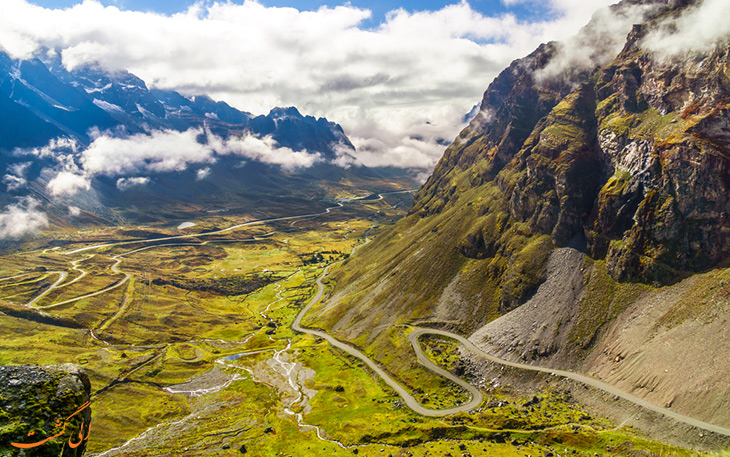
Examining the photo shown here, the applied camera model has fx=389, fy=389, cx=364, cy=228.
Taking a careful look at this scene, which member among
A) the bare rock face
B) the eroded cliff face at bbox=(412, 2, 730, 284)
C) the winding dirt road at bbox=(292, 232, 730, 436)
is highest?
the eroded cliff face at bbox=(412, 2, 730, 284)

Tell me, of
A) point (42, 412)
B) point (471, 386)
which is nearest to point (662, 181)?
point (471, 386)

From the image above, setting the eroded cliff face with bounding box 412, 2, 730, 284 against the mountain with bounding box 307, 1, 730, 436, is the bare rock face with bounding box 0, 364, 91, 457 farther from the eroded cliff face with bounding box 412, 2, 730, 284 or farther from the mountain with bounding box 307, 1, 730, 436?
the eroded cliff face with bounding box 412, 2, 730, 284

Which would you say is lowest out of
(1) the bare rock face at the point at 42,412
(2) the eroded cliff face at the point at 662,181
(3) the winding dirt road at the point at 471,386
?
(3) the winding dirt road at the point at 471,386

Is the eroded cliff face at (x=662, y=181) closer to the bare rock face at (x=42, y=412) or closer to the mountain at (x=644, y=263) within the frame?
the mountain at (x=644, y=263)

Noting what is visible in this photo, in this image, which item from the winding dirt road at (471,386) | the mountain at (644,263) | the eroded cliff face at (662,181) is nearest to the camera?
the winding dirt road at (471,386)

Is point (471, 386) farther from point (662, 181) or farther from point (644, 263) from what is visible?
point (662, 181)

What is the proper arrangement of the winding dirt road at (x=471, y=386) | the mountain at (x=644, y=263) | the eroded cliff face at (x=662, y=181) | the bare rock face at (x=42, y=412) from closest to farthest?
1. the bare rock face at (x=42, y=412)
2. the winding dirt road at (x=471, y=386)
3. the mountain at (x=644, y=263)
4. the eroded cliff face at (x=662, y=181)

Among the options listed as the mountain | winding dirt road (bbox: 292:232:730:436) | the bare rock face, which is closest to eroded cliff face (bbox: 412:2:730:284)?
the mountain

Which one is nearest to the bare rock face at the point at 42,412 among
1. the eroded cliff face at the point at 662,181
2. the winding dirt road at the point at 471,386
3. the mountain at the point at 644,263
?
the winding dirt road at the point at 471,386

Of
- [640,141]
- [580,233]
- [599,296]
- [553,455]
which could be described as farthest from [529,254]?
[553,455]
